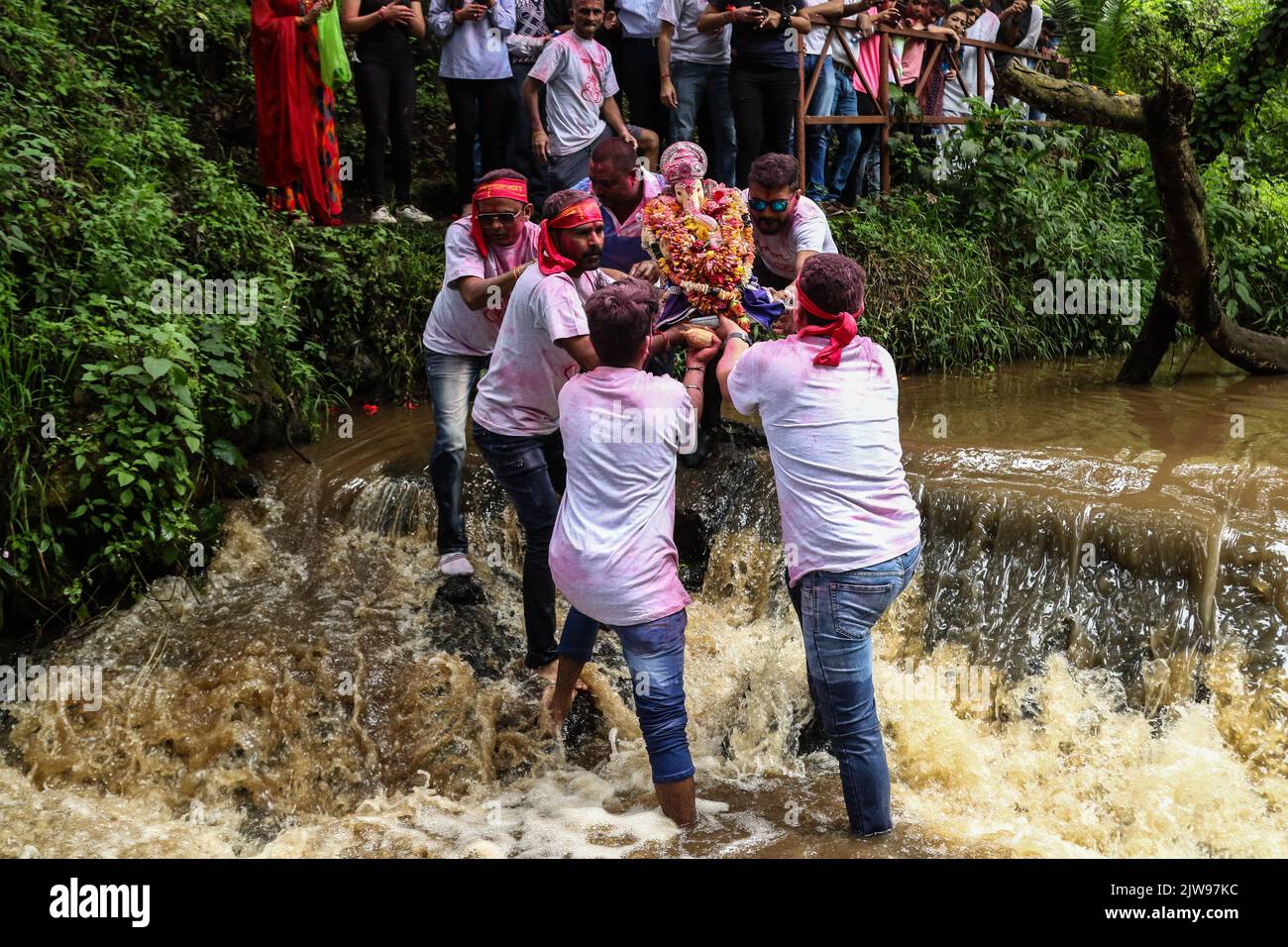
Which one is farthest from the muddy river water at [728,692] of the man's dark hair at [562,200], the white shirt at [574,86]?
the white shirt at [574,86]

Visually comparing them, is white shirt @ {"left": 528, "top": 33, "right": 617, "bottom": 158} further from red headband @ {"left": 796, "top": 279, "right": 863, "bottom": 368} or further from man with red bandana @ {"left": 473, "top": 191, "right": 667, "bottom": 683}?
red headband @ {"left": 796, "top": 279, "right": 863, "bottom": 368}

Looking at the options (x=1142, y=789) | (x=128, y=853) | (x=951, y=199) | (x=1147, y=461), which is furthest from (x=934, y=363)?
(x=128, y=853)

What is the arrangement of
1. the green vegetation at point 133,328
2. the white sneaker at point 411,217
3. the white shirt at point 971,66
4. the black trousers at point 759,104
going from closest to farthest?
the green vegetation at point 133,328, the black trousers at point 759,104, the white sneaker at point 411,217, the white shirt at point 971,66

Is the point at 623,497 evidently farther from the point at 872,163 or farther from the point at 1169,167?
the point at 872,163

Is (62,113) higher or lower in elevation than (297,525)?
higher

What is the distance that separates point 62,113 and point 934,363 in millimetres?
6335

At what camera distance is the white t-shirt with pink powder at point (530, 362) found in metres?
4.48

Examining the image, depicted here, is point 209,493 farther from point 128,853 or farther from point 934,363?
point 934,363

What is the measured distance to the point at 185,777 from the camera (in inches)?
197

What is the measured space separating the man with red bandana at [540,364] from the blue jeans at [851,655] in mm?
1211

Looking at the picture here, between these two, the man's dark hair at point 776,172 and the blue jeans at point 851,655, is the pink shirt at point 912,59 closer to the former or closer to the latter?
the man's dark hair at point 776,172

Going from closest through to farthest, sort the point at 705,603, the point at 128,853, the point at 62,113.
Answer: the point at 128,853, the point at 705,603, the point at 62,113

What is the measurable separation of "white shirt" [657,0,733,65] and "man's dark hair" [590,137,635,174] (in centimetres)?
382
